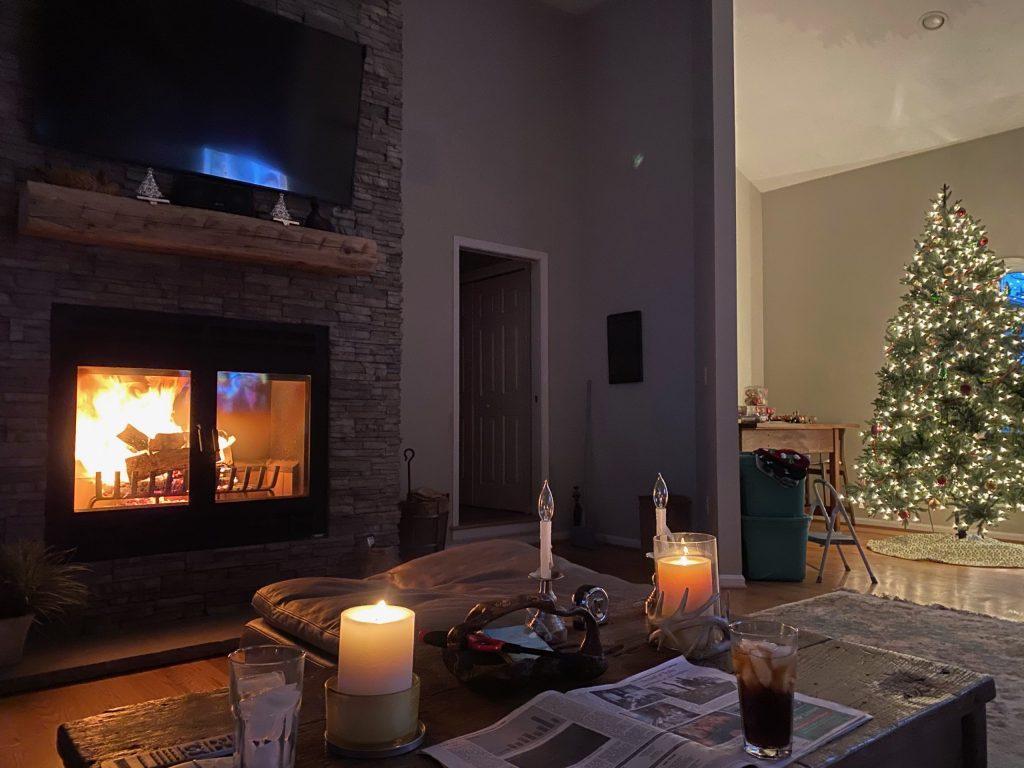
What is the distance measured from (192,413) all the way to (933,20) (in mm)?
5054

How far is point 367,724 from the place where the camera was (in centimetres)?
95

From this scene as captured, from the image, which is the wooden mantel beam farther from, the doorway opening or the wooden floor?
the wooden floor

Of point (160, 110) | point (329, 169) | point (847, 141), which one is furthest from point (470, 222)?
point (847, 141)

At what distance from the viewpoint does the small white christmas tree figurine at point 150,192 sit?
327 cm

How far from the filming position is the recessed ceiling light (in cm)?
479

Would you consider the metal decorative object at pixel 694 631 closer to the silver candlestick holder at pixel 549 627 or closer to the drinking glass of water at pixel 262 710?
the silver candlestick holder at pixel 549 627

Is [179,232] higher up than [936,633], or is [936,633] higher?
[179,232]

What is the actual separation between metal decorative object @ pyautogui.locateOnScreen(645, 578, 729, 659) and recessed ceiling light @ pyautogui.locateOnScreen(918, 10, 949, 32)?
16.2ft

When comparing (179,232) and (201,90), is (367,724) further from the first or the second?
(201,90)

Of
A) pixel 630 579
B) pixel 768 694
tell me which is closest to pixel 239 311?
pixel 630 579

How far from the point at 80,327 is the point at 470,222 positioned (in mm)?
2600

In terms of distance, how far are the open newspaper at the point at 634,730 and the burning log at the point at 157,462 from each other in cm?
275

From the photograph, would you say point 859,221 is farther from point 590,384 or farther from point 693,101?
point 590,384

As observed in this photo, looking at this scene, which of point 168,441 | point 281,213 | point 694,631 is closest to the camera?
point 694,631
